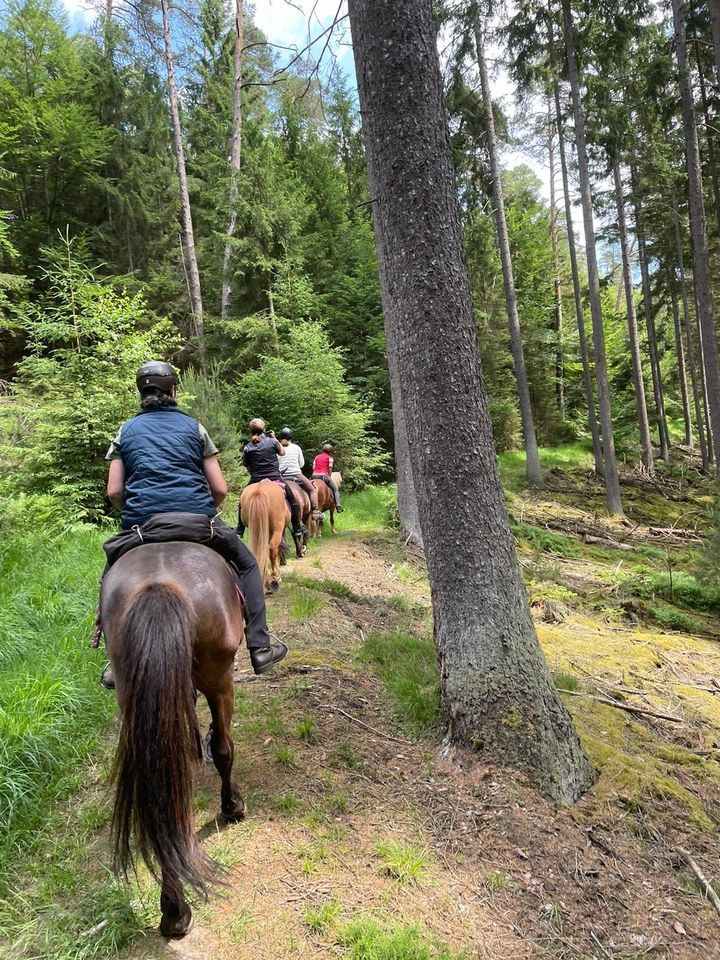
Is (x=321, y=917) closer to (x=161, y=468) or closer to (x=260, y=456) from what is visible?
(x=161, y=468)

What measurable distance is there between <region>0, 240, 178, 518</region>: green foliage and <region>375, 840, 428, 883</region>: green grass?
6607 mm

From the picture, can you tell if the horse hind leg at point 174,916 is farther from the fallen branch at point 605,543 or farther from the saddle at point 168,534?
the fallen branch at point 605,543

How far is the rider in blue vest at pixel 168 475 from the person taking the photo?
289 cm

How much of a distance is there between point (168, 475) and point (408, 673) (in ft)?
8.42

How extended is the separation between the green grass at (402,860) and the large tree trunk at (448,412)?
740 mm

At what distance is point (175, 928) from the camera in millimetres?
Answer: 2053

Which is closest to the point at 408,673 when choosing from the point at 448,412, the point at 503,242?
the point at 448,412

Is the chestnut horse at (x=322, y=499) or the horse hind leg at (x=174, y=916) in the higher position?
the chestnut horse at (x=322, y=499)

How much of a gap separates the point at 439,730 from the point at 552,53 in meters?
18.7

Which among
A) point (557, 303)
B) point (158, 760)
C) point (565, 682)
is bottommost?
point (565, 682)

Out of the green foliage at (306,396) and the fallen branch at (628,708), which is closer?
the fallen branch at (628,708)

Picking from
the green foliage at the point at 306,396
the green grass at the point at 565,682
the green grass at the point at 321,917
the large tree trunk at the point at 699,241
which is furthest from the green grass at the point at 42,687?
the large tree trunk at the point at 699,241

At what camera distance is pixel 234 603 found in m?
2.79

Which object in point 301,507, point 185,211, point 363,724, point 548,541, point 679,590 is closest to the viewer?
point 363,724
